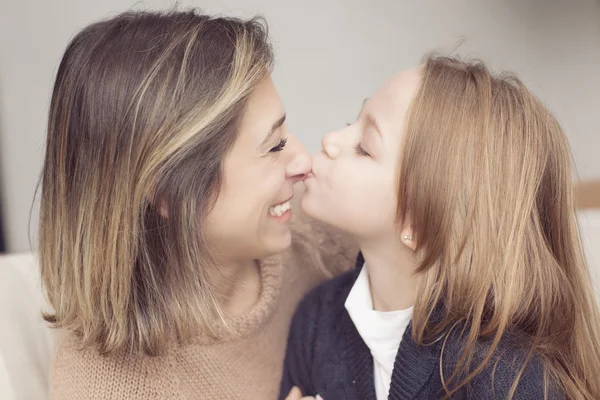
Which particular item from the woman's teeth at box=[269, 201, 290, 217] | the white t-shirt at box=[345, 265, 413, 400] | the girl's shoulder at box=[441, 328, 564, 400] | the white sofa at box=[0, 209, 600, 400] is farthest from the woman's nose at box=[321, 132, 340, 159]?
the white sofa at box=[0, 209, 600, 400]

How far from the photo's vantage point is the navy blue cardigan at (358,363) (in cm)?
99

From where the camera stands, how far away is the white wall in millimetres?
1744

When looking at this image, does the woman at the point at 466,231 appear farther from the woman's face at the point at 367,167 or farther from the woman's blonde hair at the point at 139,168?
the woman's blonde hair at the point at 139,168

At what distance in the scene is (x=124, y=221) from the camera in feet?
3.29

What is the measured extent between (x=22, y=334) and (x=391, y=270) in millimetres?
697

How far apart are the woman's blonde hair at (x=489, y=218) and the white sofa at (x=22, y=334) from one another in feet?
2.33

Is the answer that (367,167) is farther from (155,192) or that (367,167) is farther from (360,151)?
(155,192)

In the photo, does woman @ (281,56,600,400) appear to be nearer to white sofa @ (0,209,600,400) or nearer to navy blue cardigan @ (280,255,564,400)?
navy blue cardigan @ (280,255,564,400)

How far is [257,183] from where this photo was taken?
42.3 inches

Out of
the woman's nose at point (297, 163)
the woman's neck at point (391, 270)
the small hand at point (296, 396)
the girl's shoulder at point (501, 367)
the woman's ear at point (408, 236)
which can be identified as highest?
the woman's nose at point (297, 163)

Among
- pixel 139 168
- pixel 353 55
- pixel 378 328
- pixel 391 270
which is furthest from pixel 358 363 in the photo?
pixel 353 55

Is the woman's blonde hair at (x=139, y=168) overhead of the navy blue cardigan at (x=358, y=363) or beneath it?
overhead

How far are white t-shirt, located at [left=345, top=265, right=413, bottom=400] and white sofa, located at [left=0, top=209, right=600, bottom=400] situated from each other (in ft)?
1.96

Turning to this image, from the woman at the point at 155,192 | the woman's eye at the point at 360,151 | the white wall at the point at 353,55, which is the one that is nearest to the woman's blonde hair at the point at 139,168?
the woman at the point at 155,192
